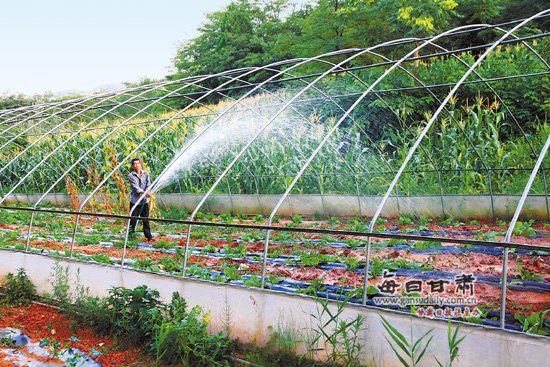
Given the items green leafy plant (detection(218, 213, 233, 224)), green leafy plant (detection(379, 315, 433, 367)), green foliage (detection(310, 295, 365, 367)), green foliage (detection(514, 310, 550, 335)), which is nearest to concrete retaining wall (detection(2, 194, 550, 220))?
green leafy plant (detection(218, 213, 233, 224))

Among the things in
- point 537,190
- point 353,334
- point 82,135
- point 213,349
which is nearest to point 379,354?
point 353,334

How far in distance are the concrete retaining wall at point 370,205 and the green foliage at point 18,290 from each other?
6.01 m

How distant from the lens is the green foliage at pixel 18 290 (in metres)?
5.65

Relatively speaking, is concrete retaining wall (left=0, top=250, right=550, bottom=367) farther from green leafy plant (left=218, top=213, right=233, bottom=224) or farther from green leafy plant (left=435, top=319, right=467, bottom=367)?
green leafy plant (left=218, top=213, right=233, bottom=224)

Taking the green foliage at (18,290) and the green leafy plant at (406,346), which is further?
the green foliage at (18,290)

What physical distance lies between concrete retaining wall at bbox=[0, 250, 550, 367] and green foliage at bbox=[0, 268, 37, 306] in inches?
3.7

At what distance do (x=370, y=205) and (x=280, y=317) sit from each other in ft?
21.0

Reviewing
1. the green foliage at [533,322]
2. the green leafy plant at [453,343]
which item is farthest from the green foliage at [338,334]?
the green foliage at [533,322]

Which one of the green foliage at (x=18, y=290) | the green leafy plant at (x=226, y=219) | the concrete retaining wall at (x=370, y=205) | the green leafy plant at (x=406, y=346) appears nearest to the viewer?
the green leafy plant at (x=406, y=346)

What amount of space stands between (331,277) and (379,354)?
1631mm

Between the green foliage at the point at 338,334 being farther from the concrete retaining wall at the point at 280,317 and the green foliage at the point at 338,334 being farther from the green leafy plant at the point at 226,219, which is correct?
the green leafy plant at the point at 226,219

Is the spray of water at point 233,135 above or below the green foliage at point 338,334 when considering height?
above

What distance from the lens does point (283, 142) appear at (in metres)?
13.2

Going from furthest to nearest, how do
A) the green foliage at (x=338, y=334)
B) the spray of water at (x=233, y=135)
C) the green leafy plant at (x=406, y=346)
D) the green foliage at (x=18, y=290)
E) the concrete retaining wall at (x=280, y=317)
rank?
the spray of water at (x=233, y=135) → the green foliage at (x=18, y=290) → the green foliage at (x=338, y=334) → the green leafy plant at (x=406, y=346) → the concrete retaining wall at (x=280, y=317)
